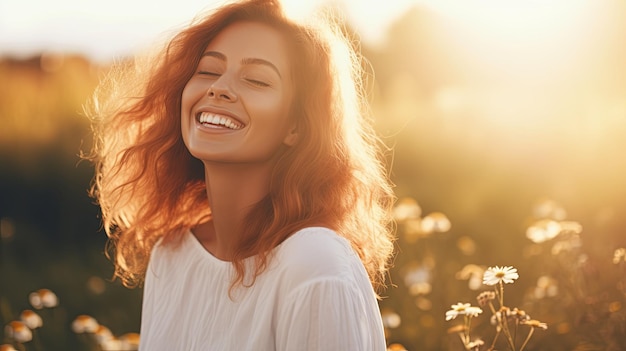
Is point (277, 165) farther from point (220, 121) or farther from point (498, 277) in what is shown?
point (498, 277)

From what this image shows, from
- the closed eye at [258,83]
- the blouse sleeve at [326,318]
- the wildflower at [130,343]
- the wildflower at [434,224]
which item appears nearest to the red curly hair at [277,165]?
the closed eye at [258,83]

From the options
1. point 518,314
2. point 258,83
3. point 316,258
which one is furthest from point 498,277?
point 258,83

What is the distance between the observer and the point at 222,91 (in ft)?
7.66

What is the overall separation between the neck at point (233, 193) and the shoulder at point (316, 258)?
255mm

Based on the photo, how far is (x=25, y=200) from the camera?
6.20 m

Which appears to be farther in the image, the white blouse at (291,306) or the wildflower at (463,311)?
the wildflower at (463,311)

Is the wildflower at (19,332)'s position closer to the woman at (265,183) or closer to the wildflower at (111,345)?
the wildflower at (111,345)

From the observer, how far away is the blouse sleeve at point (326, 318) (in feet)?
6.73

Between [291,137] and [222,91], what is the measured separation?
228mm

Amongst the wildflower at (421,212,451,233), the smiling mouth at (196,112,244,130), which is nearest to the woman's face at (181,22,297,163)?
the smiling mouth at (196,112,244,130)

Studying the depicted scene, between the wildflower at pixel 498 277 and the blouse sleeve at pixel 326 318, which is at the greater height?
the wildflower at pixel 498 277

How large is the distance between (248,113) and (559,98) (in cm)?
341

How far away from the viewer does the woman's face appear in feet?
7.65

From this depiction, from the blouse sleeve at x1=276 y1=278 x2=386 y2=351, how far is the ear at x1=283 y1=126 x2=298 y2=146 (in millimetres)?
477
